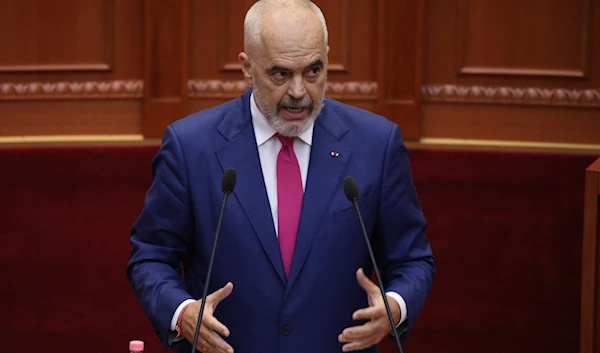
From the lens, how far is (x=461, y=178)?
2.71 meters

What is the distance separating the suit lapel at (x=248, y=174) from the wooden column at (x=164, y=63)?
1122 millimetres

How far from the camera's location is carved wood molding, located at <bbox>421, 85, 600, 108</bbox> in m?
2.74

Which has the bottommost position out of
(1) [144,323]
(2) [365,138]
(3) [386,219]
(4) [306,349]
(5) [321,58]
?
(1) [144,323]

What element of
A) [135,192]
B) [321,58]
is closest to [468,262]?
[135,192]

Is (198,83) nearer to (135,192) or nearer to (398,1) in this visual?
(135,192)

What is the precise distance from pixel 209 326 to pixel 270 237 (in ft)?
0.66

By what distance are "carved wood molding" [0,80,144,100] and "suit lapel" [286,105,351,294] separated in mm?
1243

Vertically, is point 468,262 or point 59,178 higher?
point 59,178

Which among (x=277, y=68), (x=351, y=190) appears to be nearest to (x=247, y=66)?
(x=277, y=68)

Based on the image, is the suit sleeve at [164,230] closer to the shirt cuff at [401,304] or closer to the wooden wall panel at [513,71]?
the shirt cuff at [401,304]

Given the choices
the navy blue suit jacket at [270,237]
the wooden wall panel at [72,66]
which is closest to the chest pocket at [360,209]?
the navy blue suit jacket at [270,237]

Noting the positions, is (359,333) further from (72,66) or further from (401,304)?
(72,66)

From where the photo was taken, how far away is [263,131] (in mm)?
1669

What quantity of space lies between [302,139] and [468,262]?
1149 millimetres
